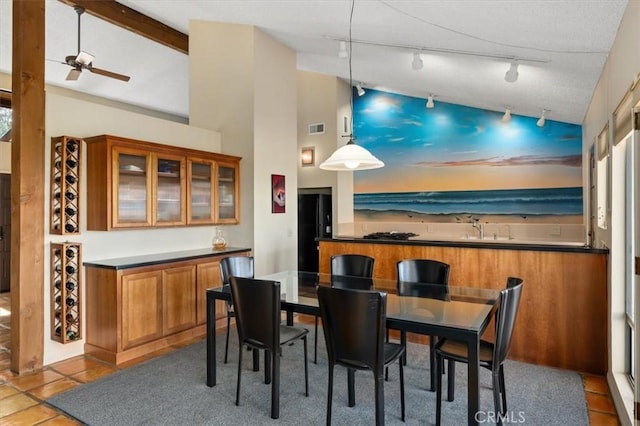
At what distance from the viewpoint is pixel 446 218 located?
21.5 feet

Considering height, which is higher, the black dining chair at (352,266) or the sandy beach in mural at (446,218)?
the sandy beach in mural at (446,218)

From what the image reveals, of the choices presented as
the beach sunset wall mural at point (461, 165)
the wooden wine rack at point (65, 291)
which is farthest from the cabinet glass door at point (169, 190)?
the beach sunset wall mural at point (461, 165)

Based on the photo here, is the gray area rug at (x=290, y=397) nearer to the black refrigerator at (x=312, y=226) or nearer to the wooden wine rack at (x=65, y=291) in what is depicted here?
the wooden wine rack at (x=65, y=291)

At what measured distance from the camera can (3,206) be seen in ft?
21.1

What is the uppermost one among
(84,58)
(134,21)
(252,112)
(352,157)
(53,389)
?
(134,21)

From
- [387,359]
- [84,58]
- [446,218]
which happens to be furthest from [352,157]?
[446,218]

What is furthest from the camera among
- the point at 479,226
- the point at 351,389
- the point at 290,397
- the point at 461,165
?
the point at 461,165

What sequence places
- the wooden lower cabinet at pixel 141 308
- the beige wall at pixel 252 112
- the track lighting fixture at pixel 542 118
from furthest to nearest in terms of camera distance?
the track lighting fixture at pixel 542 118 < the beige wall at pixel 252 112 < the wooden lower cabinet at pixel 141 308

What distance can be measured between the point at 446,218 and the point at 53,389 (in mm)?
5525

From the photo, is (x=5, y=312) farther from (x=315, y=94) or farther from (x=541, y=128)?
(x=541, y=128)

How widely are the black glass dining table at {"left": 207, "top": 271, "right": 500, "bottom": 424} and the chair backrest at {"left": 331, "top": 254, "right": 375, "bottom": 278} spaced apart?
219 mm

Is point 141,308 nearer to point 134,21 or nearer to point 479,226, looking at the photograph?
point 134,21

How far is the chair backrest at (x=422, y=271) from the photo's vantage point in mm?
3291

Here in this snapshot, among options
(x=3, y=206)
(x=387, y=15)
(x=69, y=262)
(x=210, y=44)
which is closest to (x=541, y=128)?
(x=387, y=15)
